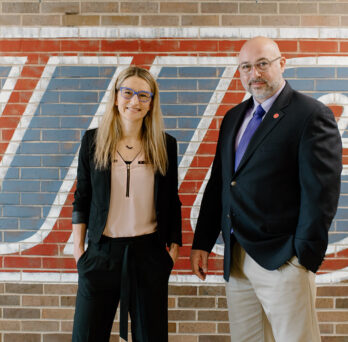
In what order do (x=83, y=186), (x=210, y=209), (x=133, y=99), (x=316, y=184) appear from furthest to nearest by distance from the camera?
(x=210, y=209) < (x=83, y=186) < (x=133, y=99) < (x=316, y=184)

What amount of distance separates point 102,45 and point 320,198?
6.21 feet

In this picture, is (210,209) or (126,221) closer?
(126,221)

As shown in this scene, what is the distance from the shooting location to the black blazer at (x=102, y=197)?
1.74m

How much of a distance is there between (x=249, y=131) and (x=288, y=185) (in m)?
0.34

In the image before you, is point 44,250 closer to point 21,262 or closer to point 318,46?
point 21,262

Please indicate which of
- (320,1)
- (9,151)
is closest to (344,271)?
(320,1)

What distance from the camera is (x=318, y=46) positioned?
2564 mm

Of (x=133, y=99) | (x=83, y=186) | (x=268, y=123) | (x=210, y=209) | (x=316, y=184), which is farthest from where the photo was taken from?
(x=210, y=209)

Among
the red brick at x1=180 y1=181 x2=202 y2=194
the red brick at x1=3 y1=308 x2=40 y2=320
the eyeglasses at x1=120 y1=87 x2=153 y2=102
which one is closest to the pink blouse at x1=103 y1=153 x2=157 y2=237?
the eyeglasses at x1=120 y1=87 x2=153 y2=102

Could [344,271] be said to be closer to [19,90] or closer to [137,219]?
[137,219]

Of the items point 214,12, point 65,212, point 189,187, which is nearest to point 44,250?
point 65,212

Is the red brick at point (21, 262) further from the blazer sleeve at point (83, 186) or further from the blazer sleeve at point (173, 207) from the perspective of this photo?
the blazer sleeve at point (173, 207)

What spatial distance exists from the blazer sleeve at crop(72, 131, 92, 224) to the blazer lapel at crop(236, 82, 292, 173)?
31.3 inches

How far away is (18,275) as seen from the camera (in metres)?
2.69
